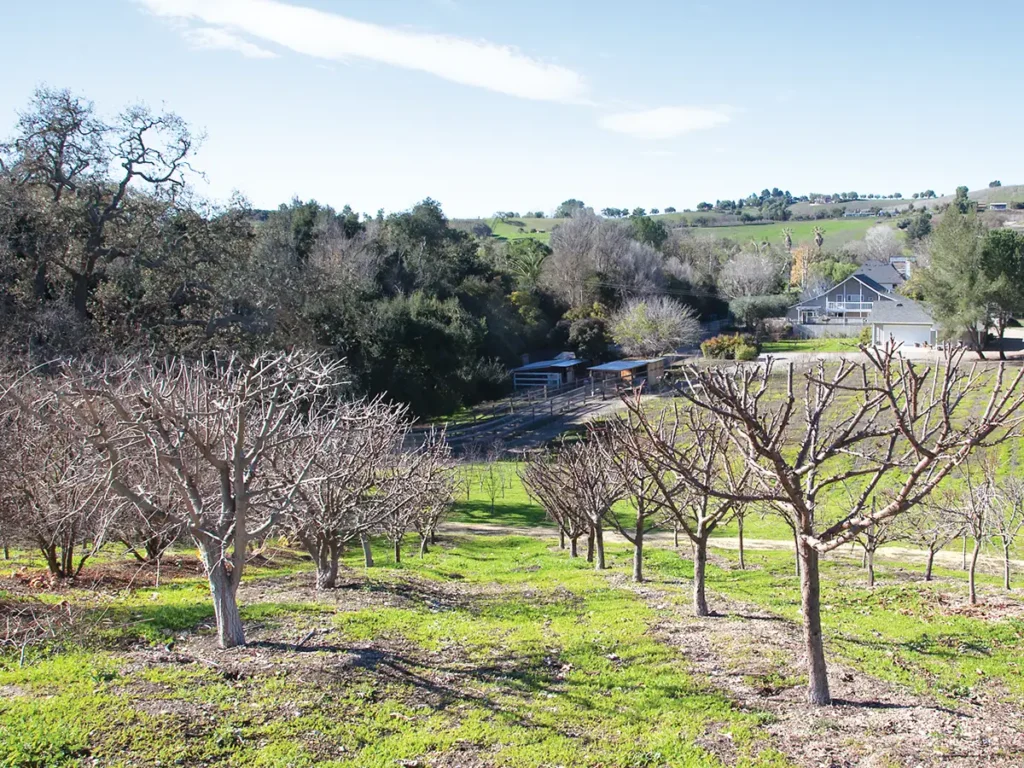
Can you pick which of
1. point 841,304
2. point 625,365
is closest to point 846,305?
point 841,304

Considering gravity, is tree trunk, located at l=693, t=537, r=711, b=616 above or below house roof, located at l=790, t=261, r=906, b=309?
below

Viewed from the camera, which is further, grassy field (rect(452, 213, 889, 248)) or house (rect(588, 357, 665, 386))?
grassy field (rect(452, 213, 889, 248))

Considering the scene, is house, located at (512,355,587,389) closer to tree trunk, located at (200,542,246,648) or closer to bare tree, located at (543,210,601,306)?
bare tree, located at (543,210,601,306)

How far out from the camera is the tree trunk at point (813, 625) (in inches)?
289

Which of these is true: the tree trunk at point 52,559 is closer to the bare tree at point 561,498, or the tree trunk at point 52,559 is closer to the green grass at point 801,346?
the bare tree at point 561,498

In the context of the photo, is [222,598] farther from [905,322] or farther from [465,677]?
[905,322]

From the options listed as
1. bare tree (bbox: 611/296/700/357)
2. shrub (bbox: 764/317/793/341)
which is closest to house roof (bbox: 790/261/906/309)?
shrub (bbox: 764/317/793/341)

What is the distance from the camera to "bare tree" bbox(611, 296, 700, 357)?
58.7m

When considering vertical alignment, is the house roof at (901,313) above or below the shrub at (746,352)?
above

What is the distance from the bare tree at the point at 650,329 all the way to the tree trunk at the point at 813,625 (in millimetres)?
51518

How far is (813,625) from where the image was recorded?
761cm

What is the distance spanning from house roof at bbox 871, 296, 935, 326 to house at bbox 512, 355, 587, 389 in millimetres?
23118

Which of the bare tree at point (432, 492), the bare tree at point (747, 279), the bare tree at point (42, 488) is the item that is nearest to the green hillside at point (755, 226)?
the bare tree at point (747, 279)

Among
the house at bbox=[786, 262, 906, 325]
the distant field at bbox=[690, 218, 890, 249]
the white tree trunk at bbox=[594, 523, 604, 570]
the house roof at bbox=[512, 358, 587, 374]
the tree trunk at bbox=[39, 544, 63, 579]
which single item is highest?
the distant field at bbox=[690, 218, 890, 249]
